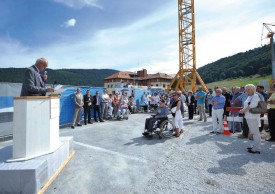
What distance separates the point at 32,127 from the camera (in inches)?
123

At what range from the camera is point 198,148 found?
534cm

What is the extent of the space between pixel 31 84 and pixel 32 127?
73 cm

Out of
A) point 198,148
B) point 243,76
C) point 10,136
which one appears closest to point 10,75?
point 10,136

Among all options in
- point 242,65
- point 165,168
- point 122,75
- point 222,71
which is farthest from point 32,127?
point 222,71

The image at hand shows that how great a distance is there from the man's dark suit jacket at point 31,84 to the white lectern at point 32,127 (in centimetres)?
16

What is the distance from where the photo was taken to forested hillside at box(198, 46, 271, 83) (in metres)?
76.0

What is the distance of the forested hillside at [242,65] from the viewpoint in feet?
249

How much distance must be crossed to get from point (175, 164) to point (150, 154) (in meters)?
Answer: 0.86

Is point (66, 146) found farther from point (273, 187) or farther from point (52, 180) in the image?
point (273, 187)

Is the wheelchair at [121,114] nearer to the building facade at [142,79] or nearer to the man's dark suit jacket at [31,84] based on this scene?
the man's dark suit jacket at [31,84]

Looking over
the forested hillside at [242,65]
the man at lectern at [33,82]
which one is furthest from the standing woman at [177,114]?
the forested hillside at [242,65]

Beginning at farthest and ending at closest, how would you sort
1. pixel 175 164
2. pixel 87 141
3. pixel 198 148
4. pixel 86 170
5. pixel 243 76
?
pixel 243 76 < pixel 87 141 < pixel 198 148 < pixel 175 164 < pixel 86 170

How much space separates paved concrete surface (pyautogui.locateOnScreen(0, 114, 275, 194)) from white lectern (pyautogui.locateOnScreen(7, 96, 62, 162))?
655 mm

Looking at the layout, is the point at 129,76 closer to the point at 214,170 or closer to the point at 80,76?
the point at 80,76
